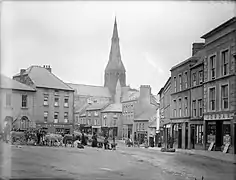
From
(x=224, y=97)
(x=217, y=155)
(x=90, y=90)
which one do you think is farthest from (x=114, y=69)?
(x=217, y=155)

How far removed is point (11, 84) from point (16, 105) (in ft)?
0.45

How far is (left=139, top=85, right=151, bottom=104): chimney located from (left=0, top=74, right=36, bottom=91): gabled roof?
683mm

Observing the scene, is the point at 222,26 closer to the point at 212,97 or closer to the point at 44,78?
the point at 212,97

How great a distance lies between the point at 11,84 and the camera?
2.67 m

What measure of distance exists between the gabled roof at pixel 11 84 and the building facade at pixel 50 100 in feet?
0.07

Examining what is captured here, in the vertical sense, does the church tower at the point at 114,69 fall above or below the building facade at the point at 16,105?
above

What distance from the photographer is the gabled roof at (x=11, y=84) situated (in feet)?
8.58

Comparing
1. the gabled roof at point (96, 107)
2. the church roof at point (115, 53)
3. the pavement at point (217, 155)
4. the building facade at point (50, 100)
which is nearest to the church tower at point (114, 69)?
the church roof at point (115, 53)

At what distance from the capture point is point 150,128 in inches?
106

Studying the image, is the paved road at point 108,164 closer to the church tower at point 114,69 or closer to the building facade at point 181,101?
the building facade at point 181,101

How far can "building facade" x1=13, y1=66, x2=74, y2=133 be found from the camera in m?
2.61

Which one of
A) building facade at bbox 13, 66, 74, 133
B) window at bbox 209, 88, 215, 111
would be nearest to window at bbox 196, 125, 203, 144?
window at bbox 209, 88, 215, 111

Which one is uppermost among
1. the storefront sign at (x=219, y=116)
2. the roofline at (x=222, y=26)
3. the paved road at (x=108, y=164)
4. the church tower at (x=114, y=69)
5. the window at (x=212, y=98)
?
the roofline at (x=222, y=26)

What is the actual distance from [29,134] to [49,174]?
0.92 feet
